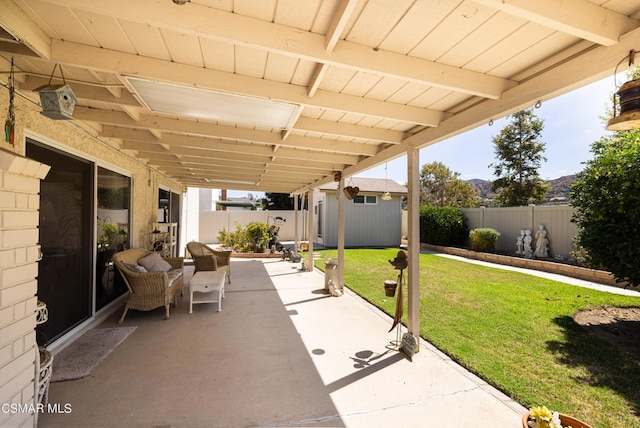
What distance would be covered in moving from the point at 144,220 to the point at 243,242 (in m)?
5.81

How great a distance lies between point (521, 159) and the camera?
54.1ft

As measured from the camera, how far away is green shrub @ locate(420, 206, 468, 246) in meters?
12.6

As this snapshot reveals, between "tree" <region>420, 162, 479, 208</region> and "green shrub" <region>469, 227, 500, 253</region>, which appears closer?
"green shrub" <region>469, 227, 500, 253</region>

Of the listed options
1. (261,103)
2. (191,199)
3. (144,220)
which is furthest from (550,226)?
(191,199)

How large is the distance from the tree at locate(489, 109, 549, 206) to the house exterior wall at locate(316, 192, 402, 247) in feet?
23.2

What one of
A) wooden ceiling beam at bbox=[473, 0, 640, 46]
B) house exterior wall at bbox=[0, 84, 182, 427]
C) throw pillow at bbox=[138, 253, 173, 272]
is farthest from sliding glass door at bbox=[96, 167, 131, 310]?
wooden ceiling beam at bbox=[473, 0, 640, 46]

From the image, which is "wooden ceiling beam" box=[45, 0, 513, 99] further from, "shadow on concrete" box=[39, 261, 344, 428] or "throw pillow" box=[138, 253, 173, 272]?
"throw pillow" box=[138, 253, 173, 272]

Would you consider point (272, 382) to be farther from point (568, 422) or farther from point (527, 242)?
point (527, 242)

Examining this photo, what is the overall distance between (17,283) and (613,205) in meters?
6.29

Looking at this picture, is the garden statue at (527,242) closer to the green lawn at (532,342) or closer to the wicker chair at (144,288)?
the green lawn at (532,342)

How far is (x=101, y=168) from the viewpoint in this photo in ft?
14.0

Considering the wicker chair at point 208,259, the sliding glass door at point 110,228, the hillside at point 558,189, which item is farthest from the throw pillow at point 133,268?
the hillside at point 558,189

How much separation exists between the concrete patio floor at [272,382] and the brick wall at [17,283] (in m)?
0.52

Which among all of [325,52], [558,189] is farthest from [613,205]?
[558,189]
